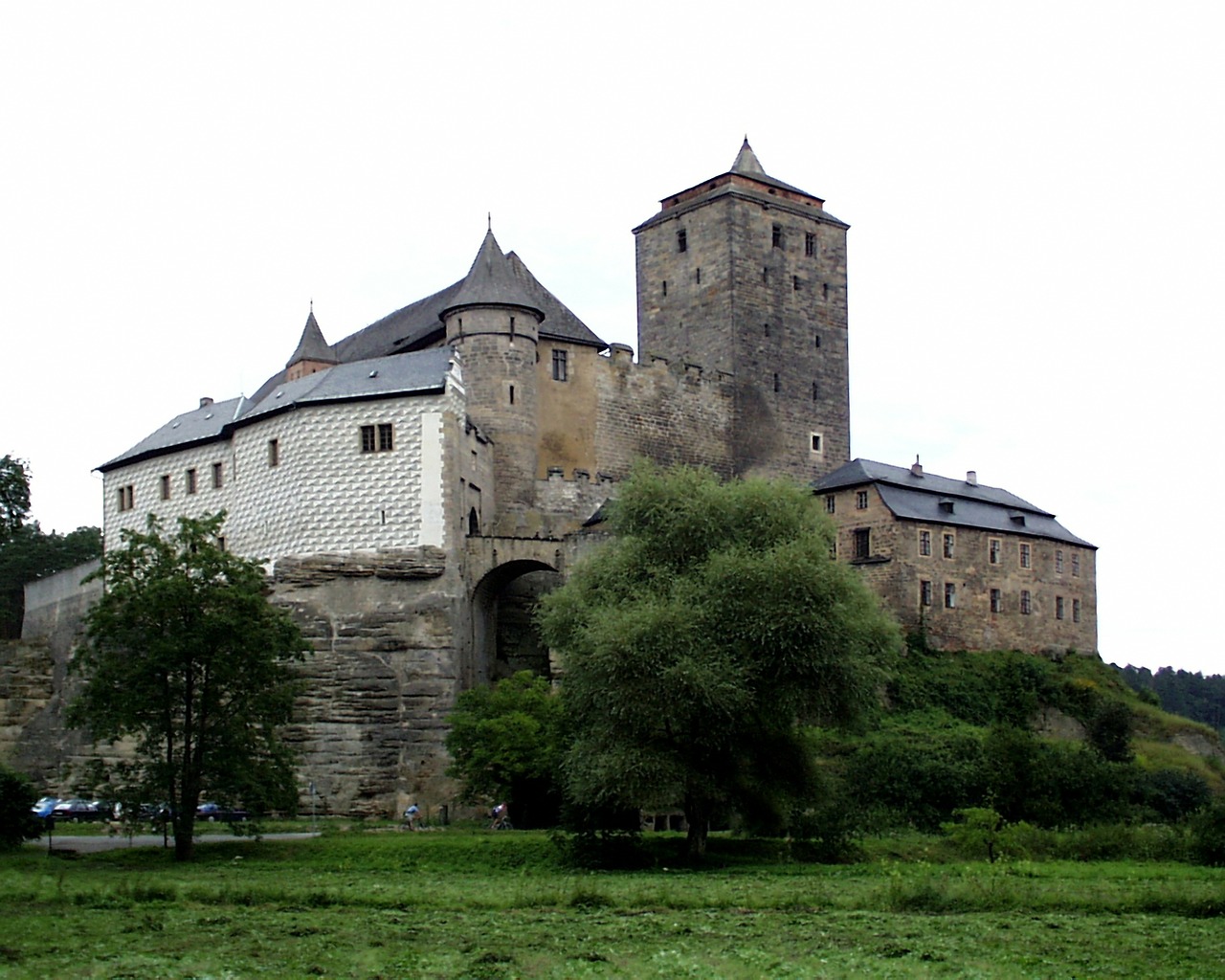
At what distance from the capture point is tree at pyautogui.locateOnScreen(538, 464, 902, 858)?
35.4 m

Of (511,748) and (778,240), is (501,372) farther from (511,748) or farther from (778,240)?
(778,240)

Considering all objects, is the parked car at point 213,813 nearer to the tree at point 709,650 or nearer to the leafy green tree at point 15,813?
the leafy green tree at point 15,813

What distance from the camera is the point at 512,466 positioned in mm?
57781

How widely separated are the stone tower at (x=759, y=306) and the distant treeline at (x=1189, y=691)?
169 feet

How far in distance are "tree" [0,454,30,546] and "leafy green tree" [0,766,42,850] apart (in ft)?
141

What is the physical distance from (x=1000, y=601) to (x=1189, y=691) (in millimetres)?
66579

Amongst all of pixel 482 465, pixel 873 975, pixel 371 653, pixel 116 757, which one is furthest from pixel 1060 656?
pixel 873 975

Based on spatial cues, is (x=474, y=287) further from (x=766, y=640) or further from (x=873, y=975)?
(x=873, y=975)

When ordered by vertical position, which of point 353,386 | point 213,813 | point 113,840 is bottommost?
point 213,813

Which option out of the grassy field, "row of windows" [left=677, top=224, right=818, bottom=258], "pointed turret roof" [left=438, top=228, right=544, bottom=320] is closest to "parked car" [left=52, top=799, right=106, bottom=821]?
the grassy field

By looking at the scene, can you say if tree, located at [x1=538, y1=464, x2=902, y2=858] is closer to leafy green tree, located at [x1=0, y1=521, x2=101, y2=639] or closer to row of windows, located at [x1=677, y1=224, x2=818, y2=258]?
row of windows, located at [x1=677, y1=224, x2=818, y2=258]

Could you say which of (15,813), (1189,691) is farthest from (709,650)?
(1189,691)

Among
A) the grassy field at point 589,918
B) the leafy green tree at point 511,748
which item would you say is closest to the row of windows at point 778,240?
the leafy green tree at point 511,748

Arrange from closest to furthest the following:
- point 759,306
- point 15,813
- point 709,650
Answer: point 15,813 → point 709,650 → point 759,306
